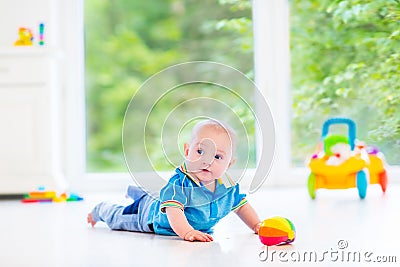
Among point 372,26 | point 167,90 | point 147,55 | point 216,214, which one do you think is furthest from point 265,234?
point 147,55

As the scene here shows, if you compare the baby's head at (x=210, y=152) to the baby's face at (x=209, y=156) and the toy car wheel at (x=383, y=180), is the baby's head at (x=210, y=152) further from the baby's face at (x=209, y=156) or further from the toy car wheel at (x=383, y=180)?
the toy car wheel at (x=383, y=180)

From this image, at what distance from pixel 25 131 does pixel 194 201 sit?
5.48 ft

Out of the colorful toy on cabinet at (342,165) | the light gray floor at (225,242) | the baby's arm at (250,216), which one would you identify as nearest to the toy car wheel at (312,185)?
the colorful toy on cabinet at (342,165)

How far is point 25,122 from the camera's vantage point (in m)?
2.94

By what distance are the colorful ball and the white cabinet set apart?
170 centimetres

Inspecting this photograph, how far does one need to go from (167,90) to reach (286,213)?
30.8 inches

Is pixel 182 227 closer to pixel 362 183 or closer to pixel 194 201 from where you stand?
pixel 194 201

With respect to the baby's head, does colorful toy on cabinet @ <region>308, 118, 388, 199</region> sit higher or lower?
lower

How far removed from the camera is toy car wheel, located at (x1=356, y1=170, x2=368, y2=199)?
2.43 m

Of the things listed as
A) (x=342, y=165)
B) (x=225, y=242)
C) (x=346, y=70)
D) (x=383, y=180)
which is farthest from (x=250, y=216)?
(x=346, y=70)

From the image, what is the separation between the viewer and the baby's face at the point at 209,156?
146 cm

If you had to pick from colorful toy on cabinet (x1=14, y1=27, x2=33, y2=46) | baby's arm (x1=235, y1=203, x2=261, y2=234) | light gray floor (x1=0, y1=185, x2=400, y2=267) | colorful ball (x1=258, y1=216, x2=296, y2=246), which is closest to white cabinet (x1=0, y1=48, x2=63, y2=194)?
colorful toy on cabinet (x1=14, y1=27, x2=33, y2=46)

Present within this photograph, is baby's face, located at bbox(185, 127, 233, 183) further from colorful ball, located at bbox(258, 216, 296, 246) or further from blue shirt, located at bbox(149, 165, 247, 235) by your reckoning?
colorful ball, located at bbox(258, 216, 296, 246)

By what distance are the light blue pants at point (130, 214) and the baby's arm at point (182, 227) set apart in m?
0.13
